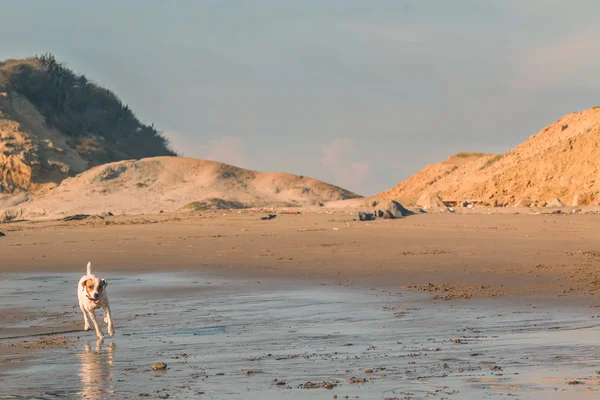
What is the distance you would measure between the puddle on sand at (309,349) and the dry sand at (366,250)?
2.16m

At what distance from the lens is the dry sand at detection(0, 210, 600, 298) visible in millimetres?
15219

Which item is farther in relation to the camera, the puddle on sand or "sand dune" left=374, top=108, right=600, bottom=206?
"sand dune" left=374, top=108, right=600, bottom=206

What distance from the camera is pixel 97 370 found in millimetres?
8227

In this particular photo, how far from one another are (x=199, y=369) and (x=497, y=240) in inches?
575

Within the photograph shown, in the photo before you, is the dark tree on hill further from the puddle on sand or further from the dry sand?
the puddle on sand

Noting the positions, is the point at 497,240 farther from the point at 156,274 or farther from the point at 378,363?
the point at 378,363

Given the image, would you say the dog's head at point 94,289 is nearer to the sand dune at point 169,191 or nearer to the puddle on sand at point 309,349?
the puddle on sand at point 309,349

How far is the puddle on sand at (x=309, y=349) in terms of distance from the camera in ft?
22.9

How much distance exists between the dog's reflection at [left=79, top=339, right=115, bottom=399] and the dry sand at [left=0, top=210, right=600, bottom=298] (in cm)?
536

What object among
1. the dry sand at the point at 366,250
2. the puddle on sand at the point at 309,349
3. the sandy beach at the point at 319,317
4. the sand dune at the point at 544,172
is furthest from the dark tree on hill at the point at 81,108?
the puddle on sand at the point at 309,349

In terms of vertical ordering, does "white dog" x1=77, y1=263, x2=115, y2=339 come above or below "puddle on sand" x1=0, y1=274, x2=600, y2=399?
above

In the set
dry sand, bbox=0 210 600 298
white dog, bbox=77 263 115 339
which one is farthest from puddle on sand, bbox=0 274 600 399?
dry sand, bbox=0 210 600 298

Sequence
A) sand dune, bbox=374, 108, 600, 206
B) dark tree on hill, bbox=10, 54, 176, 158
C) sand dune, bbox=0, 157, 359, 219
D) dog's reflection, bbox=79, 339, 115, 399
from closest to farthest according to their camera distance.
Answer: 1. dog's reflection, bbox=79, 339, 115, 399
2. sand dune, bbox=374, 108, 600, 206
3. sand dune, bbox=0, 157, 359, 219
4. dark tree on hill, bbox=10, 54, 176, 158

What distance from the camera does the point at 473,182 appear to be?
47312 millimetres
